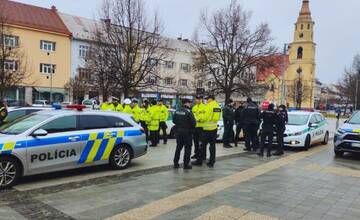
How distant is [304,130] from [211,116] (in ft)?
17.9

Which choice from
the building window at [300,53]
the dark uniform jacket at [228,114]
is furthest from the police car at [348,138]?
the building window at [300,53]

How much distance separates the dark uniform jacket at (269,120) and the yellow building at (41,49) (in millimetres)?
33111

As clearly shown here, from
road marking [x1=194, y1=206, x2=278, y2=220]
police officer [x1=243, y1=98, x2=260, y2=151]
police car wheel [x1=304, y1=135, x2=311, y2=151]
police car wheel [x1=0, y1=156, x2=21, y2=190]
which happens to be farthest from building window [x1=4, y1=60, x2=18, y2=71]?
road marking [x1=194, y1=206, x2=278, y2=220]

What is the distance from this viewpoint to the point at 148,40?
25.3 m

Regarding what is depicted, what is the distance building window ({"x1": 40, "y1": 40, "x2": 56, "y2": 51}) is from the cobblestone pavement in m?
37.7

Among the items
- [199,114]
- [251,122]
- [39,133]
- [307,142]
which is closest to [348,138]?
[307,142]

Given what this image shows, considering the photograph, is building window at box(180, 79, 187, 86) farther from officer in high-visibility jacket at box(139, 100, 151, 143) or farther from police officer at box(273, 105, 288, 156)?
police officer at box(273, 105, 288, 156)

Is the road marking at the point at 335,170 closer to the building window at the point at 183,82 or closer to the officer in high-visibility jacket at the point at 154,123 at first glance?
the officer in high-visibility jacket at the point at 154,123

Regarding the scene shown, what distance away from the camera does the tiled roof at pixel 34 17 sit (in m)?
40.7

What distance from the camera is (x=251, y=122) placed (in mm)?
12742

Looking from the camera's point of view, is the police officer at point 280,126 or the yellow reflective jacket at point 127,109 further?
the yellow reflective jacket at point 127,109

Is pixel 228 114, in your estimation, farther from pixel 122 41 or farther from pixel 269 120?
pixel 122 41

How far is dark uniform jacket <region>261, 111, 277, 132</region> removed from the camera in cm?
1175

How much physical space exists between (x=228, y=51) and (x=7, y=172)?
26.5 m
